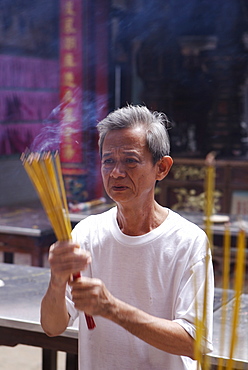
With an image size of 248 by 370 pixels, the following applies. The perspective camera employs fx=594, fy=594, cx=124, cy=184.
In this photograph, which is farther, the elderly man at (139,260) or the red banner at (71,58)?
the red banner at (71,58)

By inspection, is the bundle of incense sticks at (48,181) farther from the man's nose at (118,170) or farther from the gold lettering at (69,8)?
the gold lettering at (69,8)

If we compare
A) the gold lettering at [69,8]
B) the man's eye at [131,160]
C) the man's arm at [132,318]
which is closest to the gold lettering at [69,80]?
the gold lettering at [69,8]

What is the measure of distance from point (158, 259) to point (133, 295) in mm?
108

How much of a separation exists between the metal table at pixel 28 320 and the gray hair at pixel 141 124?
77 cm

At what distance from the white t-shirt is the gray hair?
0.19 metres

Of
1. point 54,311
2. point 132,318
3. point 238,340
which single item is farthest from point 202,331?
point 238,340

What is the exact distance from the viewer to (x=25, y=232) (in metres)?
3.95

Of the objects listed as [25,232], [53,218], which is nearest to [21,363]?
[25,232]

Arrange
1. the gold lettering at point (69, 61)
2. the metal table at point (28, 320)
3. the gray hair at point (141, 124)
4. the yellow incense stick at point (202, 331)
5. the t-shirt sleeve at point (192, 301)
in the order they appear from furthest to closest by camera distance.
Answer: the gold lettering at point (69, 61)
the metal table at point (28, 320)
the gray hair at point (141, 124)
the t-shirt sleeve at point (192, 301)
the yellow incense stick at point (202, 331)

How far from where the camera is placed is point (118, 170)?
138 cm

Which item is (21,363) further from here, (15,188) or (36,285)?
(15,188)

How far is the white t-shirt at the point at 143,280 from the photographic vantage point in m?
1.43

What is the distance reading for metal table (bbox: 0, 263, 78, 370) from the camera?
200cm

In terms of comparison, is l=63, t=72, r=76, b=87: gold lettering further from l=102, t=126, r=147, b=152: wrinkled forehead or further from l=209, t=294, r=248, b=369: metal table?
l=102, t=126, r=147, b=152: wrinkled forehead
